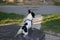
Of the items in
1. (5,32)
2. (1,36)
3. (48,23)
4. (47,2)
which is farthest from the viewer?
(47,2)

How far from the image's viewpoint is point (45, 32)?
36.2ft

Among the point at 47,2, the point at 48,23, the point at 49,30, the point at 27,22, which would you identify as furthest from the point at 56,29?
the point at 47,2

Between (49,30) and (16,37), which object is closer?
(16,37)

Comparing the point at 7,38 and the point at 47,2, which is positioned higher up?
the point at 7,38

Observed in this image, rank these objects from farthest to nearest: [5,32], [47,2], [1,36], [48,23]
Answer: [47,2], [48,23], [5,32], [1,36]

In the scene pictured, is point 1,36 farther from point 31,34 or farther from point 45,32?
point 45,32

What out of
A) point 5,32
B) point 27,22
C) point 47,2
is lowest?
point 47,2

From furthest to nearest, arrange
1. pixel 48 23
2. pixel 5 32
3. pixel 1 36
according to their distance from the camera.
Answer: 1. pixel 48 23
2. pixel 5 32
3. pixel 1 36

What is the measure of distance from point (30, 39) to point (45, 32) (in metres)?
2.03

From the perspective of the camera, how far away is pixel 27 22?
962 cm

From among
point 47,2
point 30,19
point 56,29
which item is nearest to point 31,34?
point 30,19

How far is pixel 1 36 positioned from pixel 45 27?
2929 mm

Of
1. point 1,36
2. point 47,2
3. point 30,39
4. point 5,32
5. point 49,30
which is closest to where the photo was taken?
point 30,39

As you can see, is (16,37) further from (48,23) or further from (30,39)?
(48,23)
